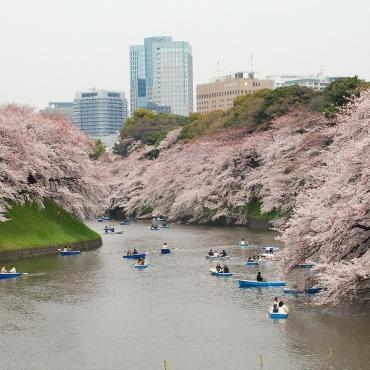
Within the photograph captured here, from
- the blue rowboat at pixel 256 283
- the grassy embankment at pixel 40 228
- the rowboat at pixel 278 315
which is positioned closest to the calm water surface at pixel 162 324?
the rowboat at pixel 278 315

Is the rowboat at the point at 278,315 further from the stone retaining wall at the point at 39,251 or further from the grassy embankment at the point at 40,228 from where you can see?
the grassy embankment at the point at 40,228

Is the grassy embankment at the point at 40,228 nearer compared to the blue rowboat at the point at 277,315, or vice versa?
the blue rowboat at the point at 277,315

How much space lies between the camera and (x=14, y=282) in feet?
161

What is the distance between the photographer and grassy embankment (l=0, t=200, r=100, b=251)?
61.6 m

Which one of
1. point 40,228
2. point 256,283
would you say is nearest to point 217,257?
point 256,283

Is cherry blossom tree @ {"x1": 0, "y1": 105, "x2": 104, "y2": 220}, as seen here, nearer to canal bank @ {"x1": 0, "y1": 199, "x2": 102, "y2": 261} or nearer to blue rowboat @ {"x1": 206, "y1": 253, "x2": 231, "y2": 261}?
canal bank @ {"x1": 0, "y1": 199, "x2": 102, "y2": 261}

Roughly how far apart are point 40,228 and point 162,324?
A: 102 ft

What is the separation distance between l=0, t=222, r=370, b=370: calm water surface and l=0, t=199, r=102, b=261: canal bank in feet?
15.9

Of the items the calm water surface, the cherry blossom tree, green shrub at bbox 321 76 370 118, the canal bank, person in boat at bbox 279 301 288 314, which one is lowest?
the calm water surface

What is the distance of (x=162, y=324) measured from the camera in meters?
37.2

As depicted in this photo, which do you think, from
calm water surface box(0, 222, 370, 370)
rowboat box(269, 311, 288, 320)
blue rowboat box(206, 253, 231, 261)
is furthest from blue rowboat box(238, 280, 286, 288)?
blue rowboat box(206, 253, 231, 261)

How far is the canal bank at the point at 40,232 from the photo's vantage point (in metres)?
60.8

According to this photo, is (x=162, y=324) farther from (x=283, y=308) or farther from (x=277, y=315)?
(x=283, y=308)

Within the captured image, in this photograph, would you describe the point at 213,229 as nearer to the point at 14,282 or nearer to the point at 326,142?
the point at 326,142
